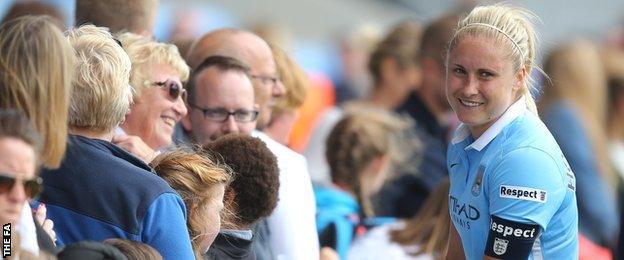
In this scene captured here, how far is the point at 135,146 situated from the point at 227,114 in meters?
0.78

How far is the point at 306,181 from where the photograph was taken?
5.62m

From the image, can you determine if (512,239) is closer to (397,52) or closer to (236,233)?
(236,233)

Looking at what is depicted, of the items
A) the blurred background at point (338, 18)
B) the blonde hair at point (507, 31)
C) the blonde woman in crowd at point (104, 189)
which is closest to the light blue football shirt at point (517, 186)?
the blonde hair at point (507, 31)

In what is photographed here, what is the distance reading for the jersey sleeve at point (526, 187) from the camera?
14.7 feet

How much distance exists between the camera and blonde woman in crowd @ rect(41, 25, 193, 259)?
4.24 m

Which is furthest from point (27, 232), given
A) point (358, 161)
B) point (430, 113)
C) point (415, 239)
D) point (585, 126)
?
point (585, 126)

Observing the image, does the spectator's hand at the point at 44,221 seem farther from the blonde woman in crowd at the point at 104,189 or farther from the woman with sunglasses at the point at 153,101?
the woman with sunglasses at the point at 153,101

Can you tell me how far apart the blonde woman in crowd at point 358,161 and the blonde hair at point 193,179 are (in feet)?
7.68

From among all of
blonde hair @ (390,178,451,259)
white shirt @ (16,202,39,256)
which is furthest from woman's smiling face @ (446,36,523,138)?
blonde hair @ (390,178,451,259)

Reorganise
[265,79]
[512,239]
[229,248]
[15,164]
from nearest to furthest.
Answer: [15,164]
[512,239]
[229,248]
[265,79]

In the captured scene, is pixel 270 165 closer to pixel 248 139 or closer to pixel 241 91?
pixel 248 139

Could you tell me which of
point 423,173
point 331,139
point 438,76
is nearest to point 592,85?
point 438,76

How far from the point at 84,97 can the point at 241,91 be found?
1374 mm

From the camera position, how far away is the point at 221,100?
18.6 ft
